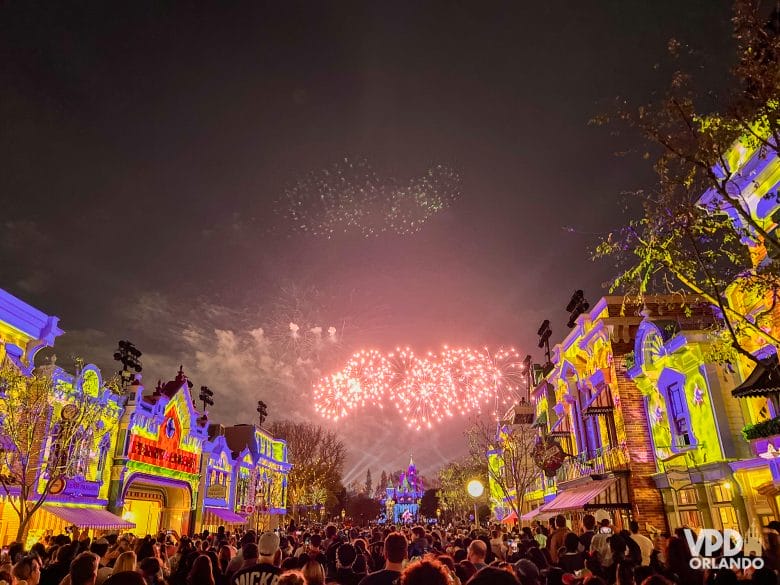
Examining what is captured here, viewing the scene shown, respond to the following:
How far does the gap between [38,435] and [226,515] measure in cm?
2034

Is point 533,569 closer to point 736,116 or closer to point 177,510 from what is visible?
point 736,116

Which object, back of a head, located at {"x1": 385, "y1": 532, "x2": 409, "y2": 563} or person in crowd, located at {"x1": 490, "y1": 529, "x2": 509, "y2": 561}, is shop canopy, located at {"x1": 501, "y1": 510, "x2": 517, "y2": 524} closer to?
person in crowd, located at {"x1": 490, "y1": 529, "x2": 509, "y2": 561}

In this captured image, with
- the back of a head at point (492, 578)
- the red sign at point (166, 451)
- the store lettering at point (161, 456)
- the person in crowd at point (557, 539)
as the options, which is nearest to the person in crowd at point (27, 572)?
the back of a head at point (492, 578)

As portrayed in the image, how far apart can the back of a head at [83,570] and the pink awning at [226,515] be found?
34429mm

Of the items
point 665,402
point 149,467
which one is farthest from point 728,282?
point 149,467

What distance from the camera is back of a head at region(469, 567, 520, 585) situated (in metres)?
2.88

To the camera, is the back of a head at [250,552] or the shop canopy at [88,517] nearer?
the back of a head at [250,552]

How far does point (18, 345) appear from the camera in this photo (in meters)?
21.2

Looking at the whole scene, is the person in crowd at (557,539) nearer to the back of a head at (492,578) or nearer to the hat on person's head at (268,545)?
the hat on person's head at (268,545)

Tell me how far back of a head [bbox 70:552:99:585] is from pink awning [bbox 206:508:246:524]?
34429mm

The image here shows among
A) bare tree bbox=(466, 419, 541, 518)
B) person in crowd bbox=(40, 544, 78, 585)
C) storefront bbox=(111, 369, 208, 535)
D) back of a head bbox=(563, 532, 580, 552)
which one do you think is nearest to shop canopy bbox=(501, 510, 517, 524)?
bare tree bbox=(466, 419, 541, 518)

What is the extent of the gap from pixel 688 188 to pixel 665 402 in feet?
46.2

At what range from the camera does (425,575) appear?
3357 millimetres

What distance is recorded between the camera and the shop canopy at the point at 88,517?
21.0 meters
